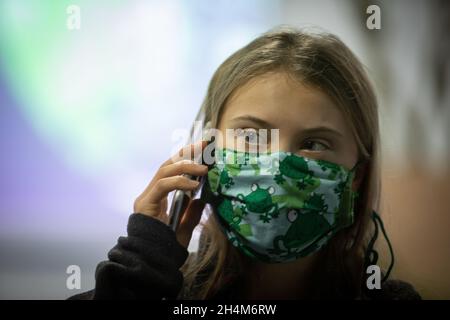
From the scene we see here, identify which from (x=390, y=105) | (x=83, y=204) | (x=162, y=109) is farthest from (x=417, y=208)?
(x=83, y=204)

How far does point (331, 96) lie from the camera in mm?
1052

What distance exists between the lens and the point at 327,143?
1041mm

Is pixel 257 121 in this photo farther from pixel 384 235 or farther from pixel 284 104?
pixel 384 235

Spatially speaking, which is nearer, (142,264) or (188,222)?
(142,264)

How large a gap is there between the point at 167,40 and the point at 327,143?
1.42ft

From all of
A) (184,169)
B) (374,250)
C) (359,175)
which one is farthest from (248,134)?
(374,250)

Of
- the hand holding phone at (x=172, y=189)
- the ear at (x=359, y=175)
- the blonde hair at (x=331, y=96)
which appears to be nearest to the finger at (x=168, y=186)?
the hand holding phone at (x=172, y=189)

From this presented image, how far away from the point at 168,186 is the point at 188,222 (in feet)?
0.33

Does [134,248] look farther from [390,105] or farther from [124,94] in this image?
[390,105]

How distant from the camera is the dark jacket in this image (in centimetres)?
95

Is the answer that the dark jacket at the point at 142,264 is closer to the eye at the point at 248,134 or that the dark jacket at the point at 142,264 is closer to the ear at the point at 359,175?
the eye at the point at 248,134

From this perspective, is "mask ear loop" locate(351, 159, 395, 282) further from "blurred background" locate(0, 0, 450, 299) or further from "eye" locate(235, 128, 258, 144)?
"eye" locate(235, 128, 258, 144)

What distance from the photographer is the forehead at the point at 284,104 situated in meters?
1.01

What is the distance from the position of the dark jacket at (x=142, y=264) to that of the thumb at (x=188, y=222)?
8 cm
